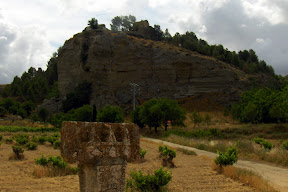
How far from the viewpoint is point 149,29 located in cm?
7769

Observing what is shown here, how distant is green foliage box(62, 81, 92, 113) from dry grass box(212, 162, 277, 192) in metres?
49.2

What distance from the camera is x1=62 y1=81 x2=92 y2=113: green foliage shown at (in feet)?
190

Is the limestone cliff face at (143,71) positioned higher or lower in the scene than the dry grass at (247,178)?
higher

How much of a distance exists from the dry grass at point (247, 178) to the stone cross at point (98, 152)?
5.32m

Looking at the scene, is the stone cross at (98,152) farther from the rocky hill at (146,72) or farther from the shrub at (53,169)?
the rocky hill at (146,72)

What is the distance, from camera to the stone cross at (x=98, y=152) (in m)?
4.01

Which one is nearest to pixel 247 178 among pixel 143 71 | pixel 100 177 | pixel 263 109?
pixel 100 177

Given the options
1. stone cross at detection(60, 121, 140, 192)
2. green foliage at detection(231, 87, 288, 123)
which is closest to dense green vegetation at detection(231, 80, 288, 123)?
green foliage at detection(231, 87, 288, 123)

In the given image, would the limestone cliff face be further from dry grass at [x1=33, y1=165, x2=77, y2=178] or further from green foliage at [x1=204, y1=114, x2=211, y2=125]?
dry grass at [x1=33, y1=165, x2=77, y2=178]

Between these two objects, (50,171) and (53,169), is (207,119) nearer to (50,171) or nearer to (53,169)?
(53,169)

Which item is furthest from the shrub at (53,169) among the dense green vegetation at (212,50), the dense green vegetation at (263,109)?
the dense green vegetation at (212,50)

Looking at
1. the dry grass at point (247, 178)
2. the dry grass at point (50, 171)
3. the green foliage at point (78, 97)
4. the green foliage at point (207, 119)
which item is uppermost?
the green foliage at point (78, 97)

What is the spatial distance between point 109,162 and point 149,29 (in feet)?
250

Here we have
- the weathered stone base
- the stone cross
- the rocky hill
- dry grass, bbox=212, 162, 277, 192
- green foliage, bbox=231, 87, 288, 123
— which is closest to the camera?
the stone cross
